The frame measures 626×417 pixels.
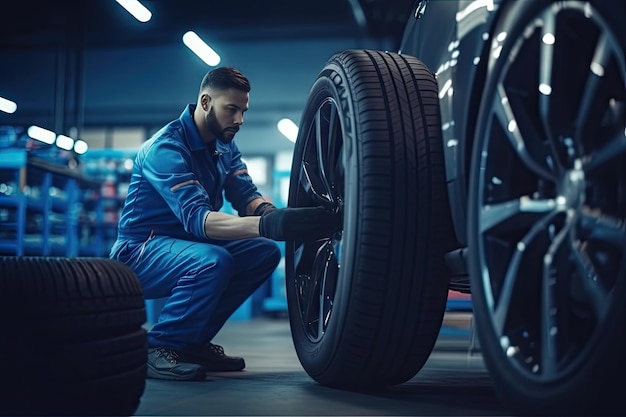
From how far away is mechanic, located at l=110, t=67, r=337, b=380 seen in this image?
2.53 metres

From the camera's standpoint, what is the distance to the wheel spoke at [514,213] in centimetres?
129

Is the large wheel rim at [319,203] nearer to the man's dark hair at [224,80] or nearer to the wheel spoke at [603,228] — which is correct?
the man's dark hair at [224,80]

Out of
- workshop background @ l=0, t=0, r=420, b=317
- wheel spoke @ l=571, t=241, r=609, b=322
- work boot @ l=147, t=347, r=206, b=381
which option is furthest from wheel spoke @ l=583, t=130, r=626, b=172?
workshop background @ l=0, t=0, r=420, b=317

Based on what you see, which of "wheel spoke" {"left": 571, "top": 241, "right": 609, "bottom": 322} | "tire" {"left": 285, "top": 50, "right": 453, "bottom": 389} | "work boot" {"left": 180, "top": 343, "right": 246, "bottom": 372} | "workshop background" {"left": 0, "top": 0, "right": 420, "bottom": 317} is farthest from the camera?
"workshop background" {"left": 0, "top": 0, "right": 420, "bottom": 317}

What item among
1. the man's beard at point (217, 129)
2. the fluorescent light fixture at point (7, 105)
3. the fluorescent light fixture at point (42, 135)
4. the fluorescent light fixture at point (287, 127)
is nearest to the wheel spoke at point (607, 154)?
the man's beard at point (217, 129)

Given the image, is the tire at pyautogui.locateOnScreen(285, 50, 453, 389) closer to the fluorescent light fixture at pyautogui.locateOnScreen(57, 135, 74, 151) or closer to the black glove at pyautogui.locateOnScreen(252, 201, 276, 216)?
the black glove at pyautogui.locateOnScreen(252, 201, 276, 216)

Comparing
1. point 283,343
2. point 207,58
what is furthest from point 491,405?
point 207,58

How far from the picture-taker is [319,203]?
7.75 ft

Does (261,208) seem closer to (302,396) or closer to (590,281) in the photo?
(302,396)

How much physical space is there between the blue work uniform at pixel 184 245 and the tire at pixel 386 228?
633mm

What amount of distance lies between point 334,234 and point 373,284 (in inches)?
15.0

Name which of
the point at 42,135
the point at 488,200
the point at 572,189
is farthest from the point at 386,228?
the point at 42,135

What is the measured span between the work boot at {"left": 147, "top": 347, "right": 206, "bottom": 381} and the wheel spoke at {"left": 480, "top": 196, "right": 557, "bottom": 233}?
1.24 meters

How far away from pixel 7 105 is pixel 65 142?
600cm
